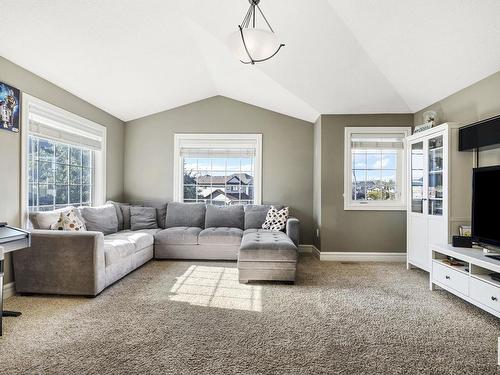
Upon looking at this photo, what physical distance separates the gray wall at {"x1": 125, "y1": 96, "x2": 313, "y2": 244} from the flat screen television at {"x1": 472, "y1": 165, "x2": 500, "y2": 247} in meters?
2.60

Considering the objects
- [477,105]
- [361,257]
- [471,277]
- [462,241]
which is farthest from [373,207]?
[471,277]

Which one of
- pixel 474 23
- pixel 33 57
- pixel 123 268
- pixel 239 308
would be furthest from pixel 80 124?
pixel 474 23

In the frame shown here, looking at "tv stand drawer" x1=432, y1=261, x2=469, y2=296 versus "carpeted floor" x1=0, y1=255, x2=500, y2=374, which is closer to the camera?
"carpeted floor" x1=0, y1=255, x2=500, y2=374

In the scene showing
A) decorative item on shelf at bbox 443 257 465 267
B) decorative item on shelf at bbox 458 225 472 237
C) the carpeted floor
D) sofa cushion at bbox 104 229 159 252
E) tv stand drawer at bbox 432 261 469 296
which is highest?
decorative item on shelf at bbox 458 225 472 237

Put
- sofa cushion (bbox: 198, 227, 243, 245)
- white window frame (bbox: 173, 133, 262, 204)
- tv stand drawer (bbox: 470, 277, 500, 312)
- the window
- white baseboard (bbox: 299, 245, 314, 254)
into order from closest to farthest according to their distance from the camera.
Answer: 1. tv stand drawer (bbox: 470, 277, 500, 312)
2. the window
3. sofa cushion (bbox: 198, 227, 243, 245)
4. white baseboard (bbox: 299, 245, 314, 254)
5. white window frame (bbox: 173, 133, 262, 204)

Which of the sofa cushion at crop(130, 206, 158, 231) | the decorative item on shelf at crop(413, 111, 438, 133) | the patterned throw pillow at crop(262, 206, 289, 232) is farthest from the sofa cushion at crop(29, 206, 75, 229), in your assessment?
the decorative item on shelf at crop(413, 111, 438, 133)

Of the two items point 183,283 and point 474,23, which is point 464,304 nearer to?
point 474,23

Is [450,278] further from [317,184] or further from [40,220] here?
[40,220]

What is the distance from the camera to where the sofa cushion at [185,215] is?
5.05 m

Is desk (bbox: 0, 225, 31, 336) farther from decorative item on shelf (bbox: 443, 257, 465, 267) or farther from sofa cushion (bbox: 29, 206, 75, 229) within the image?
decorative item on shelf (bbox: 443, 257, 465, 267)

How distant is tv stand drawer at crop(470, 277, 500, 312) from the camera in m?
2.43

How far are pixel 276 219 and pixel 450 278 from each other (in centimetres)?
243

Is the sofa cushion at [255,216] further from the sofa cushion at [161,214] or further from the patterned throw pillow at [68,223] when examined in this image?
the patterned throw pillow at [68,223]

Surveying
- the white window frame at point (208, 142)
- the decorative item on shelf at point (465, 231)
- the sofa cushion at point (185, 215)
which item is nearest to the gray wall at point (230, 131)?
the white window frame at point (208, 142)
